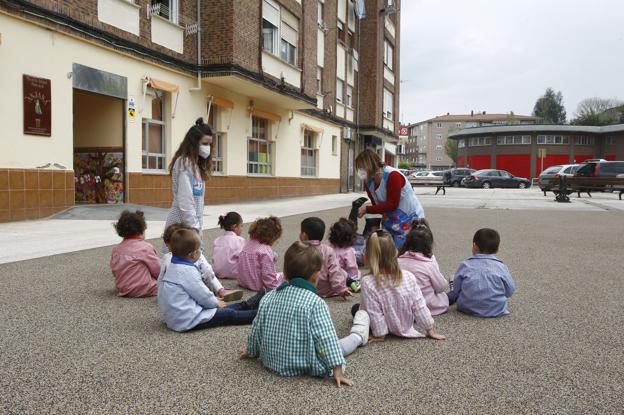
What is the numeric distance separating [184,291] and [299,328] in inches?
48.5

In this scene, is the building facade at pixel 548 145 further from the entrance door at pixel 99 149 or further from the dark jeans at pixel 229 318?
the dark jeans at pixel 229 318

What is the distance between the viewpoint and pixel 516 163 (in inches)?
2482

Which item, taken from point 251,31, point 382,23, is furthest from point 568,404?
point 382,23

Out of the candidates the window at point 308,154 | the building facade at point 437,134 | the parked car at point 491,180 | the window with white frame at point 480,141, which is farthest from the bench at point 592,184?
the building facade at point 437,134

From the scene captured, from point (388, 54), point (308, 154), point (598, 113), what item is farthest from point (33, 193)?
point (598, 113)

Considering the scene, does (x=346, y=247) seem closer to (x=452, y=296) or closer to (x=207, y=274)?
(x=452, y=296)

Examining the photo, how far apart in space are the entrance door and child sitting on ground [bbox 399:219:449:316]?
1127 centimetres

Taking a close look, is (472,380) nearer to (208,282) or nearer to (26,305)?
(208,282)

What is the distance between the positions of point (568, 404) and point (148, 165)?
45.7 ft

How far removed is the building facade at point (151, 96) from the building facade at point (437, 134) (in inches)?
3734

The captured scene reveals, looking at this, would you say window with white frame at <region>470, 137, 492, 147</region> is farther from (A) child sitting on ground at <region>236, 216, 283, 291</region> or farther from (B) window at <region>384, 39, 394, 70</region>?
(A) child sitting on ground at <region>236, 216, 283, 291</region>

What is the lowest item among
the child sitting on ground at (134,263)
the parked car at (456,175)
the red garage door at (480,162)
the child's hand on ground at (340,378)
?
the child's hand on ground at (340,378)

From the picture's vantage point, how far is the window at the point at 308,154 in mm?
26364

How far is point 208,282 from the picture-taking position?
4.71m
